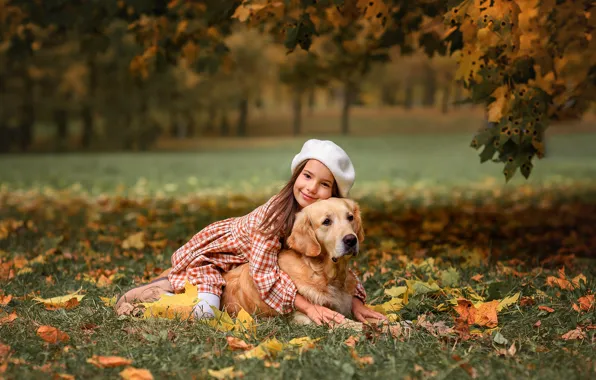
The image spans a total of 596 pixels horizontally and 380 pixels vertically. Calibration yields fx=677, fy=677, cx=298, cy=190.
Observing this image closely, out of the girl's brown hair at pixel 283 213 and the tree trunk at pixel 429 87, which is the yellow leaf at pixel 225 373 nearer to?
the girl's brown hair at pixel 283 213

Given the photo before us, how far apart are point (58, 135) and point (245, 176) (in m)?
20.0

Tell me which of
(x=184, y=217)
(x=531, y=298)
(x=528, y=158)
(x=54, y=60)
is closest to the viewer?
(x=531, y=298)

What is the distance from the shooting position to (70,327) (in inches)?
138

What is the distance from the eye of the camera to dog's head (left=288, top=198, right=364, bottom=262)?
10.9 feet

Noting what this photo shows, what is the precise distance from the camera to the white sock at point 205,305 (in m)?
3.62

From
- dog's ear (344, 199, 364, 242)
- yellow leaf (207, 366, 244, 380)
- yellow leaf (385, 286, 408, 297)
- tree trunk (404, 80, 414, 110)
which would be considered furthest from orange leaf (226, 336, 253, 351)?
tree trunk (404, 80, 414, 110)

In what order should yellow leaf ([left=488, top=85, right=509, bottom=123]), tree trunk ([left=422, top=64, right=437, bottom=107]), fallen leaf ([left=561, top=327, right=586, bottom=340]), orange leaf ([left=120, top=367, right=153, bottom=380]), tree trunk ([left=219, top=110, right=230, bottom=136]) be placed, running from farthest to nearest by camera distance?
tree trunk ([left=219, top=110, right=230, bottom=136]) < tree trunk ([left=422, top=64, right=437, bottom=107]) < yellow leaf ([left=488, top=85, right=509, bottom=123]) < fallen leaf ([left=561, top=327, right=586, bottom=340]) < orange leaf ([left=120, top=367, right=153, bottom=380])

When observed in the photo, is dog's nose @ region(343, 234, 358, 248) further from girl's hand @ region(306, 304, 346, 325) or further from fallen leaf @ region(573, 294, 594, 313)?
fallen leaf @ region(573, 294, 594, 313)

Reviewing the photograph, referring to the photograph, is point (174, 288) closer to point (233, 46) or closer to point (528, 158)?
point (528, 158)

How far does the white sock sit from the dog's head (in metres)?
0.58

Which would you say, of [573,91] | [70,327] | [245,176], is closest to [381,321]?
[70,327]

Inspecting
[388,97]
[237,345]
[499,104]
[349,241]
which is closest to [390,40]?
[499,104]

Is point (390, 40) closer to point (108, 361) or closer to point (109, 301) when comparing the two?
point (109, 301)

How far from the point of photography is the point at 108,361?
2840 mm
